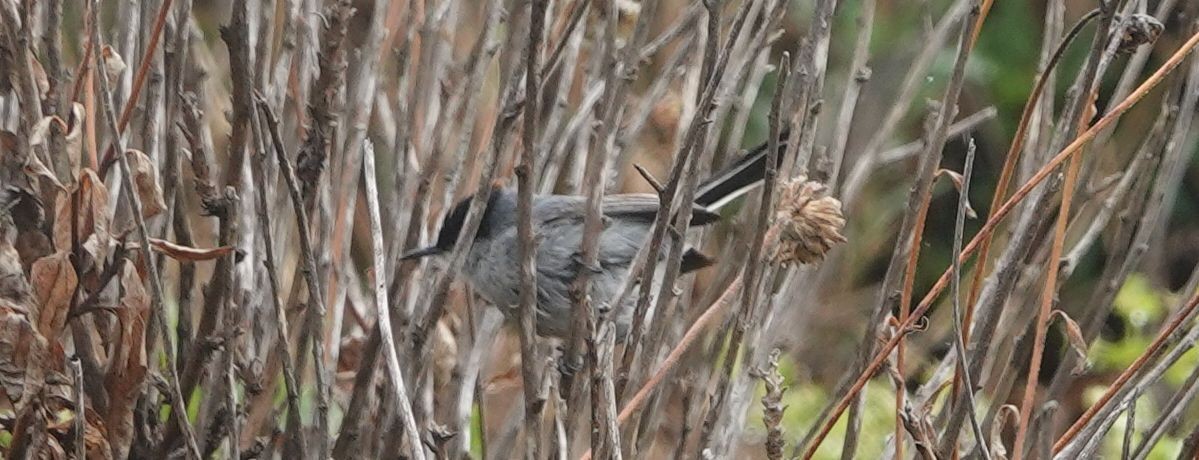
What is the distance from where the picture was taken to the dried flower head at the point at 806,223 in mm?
1917

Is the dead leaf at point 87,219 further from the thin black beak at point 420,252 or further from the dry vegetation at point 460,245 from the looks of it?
the thin black beak at point 420,252

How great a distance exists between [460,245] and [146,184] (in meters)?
0.44

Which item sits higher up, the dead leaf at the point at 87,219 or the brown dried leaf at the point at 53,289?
the dead leaf at the point at 87,219

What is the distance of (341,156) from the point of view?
2.64m

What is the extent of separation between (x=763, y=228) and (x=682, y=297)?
897 millimetres

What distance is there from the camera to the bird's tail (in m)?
2.87

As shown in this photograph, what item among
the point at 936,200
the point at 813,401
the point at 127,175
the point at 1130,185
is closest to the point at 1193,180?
the point at 936,200

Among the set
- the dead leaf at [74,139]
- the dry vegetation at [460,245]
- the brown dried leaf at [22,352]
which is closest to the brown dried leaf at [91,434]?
the dry vegetation at [460,245]

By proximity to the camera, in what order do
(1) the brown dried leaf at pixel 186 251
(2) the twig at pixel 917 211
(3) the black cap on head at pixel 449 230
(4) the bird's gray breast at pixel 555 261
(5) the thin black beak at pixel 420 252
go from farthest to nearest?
(4) the bird's gray breast at pixel 555 261, (3) the black cap on head at pixel 449 230, (5) the thin black beak at pixel 420 252, (1) the brown dried leaf at pixel 186 251, (2) the twig at pixel 917 211

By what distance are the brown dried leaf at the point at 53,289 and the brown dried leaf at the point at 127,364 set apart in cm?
7

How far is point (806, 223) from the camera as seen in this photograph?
1.92m

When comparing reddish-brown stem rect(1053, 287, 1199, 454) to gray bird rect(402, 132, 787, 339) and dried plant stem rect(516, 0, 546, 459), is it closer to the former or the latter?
dried plant stem rect(516, 0, 546, 459)

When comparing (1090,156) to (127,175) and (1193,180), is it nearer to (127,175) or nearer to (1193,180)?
(127,175)

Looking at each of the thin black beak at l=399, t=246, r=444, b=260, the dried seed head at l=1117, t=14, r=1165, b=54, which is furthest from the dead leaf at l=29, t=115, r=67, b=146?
the dried seed head at l=1117, t=14, r=1165, b=54
